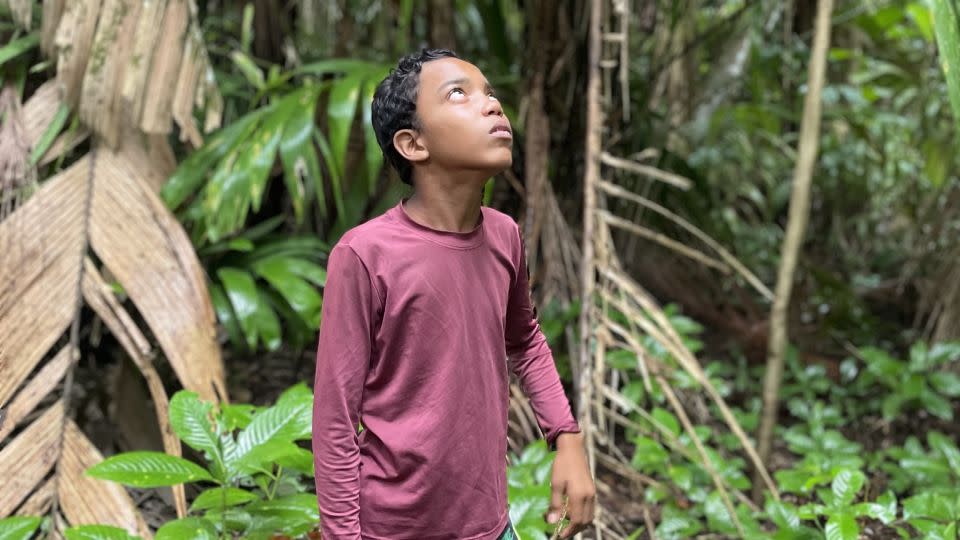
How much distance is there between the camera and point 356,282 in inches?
42.9

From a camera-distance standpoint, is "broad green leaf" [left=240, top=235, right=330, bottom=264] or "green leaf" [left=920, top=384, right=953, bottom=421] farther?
"green leaf" [left=920, top=384, right=953, bottom=421]

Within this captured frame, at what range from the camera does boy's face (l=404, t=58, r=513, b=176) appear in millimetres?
1082

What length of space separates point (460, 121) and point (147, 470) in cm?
91

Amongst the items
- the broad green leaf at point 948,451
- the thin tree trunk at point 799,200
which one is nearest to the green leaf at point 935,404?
the broad green leaf at point 948,451

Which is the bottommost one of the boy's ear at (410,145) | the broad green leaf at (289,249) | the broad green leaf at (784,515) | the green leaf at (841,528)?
the broad green leaf at (784,515)

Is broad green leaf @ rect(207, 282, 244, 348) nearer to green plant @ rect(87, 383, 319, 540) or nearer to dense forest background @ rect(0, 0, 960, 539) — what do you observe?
dense forest background @ rect(0, 0, 960, 539)

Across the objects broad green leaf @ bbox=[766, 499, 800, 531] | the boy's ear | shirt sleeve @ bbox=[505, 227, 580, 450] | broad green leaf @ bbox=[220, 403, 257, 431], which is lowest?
broad green leaf @ bbox=[766, 499, 800, 531]

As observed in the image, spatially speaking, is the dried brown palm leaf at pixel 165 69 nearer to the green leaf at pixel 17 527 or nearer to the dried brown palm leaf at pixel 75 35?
the dried brown palm leaf at pixel 75 35

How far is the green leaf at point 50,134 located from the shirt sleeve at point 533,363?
5.17 ft

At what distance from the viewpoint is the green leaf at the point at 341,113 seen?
96.3 inches

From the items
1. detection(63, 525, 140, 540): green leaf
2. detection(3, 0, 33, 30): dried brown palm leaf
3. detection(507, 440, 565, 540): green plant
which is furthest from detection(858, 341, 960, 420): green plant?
detection(3, 0, 33, 30): dried brown palm leaf

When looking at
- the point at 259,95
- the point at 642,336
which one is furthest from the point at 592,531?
the point at 259,95

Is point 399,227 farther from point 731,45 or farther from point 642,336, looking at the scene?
point 731,45

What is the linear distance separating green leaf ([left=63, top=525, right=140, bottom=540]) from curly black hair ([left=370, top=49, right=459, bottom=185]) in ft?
2.84
